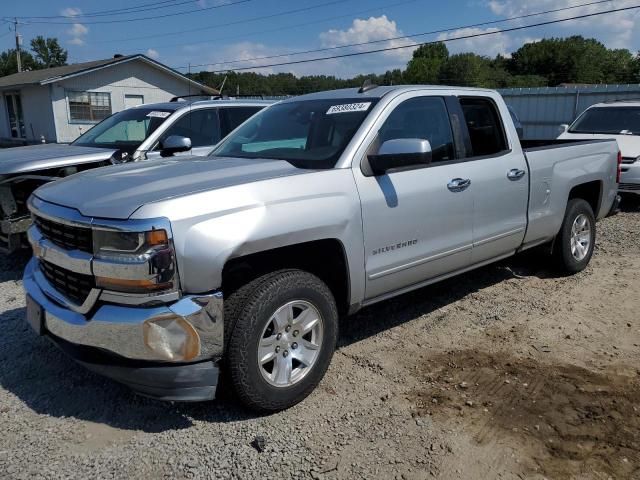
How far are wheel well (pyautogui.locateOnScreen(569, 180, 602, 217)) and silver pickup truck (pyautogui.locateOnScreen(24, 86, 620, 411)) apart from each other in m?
1.57

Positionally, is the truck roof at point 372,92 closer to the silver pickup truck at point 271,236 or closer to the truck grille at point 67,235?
the silver pickup truck at point 271,236

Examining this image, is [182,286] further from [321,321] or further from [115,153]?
[115,153]

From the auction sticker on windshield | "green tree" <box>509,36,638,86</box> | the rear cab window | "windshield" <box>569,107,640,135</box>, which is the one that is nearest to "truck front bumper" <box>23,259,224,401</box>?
the auction sticker on windshield

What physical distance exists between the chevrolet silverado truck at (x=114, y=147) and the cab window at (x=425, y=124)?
8.30ft

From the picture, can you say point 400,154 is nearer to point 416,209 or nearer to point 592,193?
point 416,209

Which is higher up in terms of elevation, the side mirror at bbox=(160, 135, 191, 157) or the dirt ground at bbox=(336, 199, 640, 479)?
the side mirror at bbox=(160, 135, 191, 157)

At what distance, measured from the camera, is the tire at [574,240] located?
5.60 meters

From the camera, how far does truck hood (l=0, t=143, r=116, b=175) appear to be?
5727 mm

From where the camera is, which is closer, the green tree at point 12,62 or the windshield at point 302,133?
the windshield at point 302,133

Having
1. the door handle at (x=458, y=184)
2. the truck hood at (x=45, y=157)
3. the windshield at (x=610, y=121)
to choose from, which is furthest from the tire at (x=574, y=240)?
the windshield at (x=610, y=121)

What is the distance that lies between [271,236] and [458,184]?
1764 mm

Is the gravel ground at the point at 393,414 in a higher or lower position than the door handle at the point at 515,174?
lower

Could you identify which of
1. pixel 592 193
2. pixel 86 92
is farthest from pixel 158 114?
pixel 86 92

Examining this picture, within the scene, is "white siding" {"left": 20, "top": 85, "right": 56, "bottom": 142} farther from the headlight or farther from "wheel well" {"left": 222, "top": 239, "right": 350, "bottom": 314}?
the headlight
